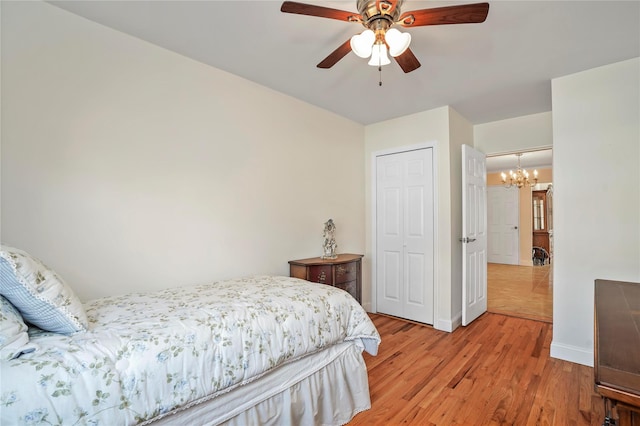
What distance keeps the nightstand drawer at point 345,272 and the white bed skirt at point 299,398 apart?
1.06 metres

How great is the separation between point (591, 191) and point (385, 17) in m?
2.28

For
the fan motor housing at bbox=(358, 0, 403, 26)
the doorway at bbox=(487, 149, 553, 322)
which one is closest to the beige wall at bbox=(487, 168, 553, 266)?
the doorway at bbox=(487, 149, 553, 322)

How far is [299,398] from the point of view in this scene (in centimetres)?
165

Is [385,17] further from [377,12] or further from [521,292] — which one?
[521,292]

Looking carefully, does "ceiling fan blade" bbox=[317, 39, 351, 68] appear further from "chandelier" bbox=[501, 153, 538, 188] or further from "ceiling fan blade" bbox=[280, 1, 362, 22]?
"chandelier" bbox=[501, 153, 538, 188]

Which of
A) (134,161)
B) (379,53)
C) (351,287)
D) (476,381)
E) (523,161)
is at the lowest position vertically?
(476,381)

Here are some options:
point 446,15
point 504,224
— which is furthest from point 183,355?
point 504,224

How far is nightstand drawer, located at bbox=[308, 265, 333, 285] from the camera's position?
2879 millimetres

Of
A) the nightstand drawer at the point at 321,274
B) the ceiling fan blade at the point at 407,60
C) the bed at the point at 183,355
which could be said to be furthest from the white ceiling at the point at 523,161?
the bed at the point at 183,355

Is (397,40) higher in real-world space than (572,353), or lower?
higher

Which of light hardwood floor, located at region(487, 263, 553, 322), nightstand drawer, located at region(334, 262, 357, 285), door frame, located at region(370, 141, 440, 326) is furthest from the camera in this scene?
light hardwood floor, located at region(487, 263, 553, 322)

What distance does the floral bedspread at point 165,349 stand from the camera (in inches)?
36.9

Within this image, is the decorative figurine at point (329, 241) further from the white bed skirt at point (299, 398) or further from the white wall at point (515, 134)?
the white wall at point (515, 134)

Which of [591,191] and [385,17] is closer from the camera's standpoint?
[385,17]
